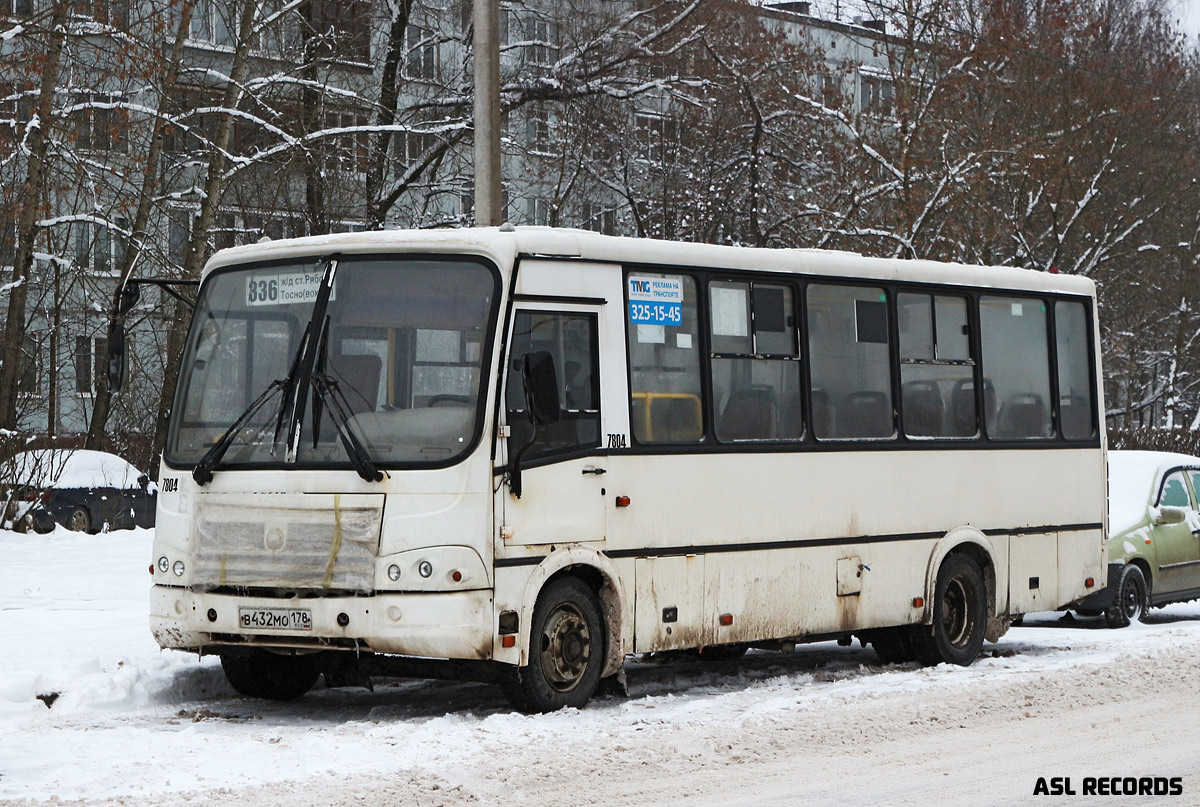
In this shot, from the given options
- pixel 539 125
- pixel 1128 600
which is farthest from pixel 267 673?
pixel 539 125

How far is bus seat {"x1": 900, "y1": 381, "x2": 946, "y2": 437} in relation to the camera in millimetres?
13617

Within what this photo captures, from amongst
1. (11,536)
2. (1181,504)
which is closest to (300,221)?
(11,536)

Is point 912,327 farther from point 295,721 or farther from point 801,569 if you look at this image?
point 295,721

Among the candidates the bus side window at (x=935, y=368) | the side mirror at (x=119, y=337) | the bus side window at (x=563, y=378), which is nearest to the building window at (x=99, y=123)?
the side mirror at (x=119, y=337)

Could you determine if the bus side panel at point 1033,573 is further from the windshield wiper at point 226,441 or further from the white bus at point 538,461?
the windshield wiper at point 226,441

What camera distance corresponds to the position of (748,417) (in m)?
12.2

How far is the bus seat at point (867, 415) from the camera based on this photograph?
13055 mm

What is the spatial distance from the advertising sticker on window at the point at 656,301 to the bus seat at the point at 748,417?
0.75m

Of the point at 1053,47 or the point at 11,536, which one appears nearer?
the point at 11,536

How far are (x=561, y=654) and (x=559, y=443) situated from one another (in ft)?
4.10

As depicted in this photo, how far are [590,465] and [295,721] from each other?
2.30 meters

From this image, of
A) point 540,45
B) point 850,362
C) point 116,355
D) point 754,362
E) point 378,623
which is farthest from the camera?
point 540,45

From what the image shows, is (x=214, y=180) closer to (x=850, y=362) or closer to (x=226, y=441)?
(x=850, y=362)

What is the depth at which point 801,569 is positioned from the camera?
1245 cm
